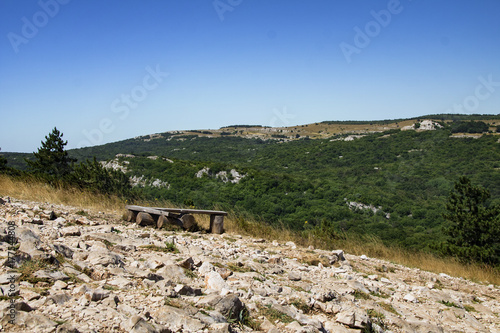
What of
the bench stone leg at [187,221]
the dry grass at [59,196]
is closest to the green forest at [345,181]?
the bench stone leg at [187,221]

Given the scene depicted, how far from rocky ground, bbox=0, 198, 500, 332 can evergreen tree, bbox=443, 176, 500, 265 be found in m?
5.50

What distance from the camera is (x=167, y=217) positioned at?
23.5 ft

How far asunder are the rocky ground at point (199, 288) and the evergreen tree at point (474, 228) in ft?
18.0

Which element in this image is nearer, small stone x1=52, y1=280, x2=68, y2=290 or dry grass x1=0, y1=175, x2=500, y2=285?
small stone x1=52, y1=280, x2=68, y2=290

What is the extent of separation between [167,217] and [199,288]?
370 centimetres

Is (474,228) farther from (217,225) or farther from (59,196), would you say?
(59,196)

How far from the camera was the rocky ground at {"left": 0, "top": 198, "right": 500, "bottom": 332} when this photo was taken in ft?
8.74

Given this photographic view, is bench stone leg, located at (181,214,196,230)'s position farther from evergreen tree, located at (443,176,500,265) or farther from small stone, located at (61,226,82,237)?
evergreen tree, located at (443,176,500,265)

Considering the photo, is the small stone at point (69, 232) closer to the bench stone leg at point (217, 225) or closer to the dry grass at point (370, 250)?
the bench stone leg at point (217, 225)

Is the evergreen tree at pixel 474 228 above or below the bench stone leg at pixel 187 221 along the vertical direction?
below

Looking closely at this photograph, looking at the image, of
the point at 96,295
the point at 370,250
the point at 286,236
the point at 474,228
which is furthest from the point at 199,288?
the point at 474,228

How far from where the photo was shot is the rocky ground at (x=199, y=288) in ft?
8.74

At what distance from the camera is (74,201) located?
8.84 metres

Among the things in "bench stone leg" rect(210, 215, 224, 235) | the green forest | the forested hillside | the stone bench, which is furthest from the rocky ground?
the forested hillside
